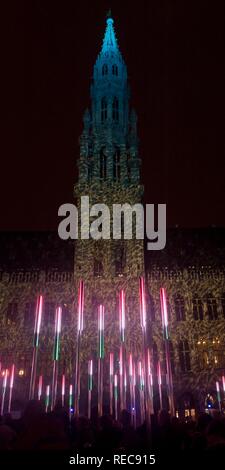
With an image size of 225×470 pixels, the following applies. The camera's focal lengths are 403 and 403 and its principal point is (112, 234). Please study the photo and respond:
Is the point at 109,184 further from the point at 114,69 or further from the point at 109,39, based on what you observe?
the point at 109,39

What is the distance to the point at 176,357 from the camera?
3494cm

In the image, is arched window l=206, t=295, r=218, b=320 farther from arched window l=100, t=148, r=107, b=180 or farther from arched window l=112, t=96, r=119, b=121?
arched window l=112, t=96, r=119, b=121

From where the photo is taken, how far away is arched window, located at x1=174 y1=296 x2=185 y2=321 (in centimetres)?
3731

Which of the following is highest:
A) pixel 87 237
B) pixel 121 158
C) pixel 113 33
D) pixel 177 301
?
pixel 113 33

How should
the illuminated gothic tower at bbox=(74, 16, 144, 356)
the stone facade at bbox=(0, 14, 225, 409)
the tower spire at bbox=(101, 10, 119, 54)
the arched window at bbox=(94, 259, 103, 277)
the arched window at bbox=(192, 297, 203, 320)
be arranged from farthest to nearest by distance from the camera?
the tower spire at bbox=(101, 10, 119, 54), the arched window at bbox=(94, 259, 103, 277), the arched window at bbox=(192, 297, 203, 320), the illuminated gothic tower at bbox=(74, 16, 144, 356), the stone facade at bbox=(0, 14, 225, 409)

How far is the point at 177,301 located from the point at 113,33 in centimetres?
3729

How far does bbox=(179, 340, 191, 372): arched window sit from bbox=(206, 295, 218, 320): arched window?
11.6 ft

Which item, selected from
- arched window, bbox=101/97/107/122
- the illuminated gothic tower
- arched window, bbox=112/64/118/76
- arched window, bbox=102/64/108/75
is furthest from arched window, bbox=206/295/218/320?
arched window, bbox=102/64/108/75

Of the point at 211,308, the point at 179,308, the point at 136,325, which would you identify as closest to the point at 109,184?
the point at 179,308

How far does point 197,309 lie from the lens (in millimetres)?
37594

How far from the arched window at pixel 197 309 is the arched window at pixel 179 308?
3.36 ft

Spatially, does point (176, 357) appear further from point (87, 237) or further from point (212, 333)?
point (87, 237)
